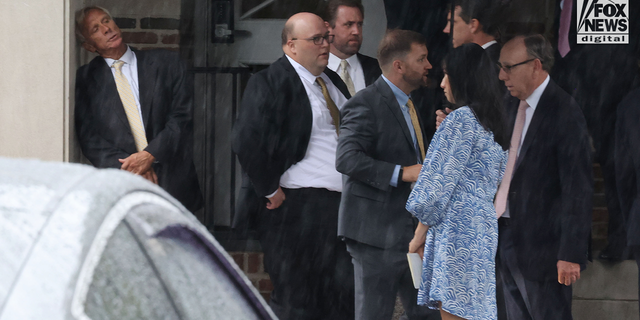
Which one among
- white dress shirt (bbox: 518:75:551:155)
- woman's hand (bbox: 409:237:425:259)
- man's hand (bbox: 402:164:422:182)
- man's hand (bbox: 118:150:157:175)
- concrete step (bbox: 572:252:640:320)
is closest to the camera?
woman's hand (bbox: 409:237:425:259)

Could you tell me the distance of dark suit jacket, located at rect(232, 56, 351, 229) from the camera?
3.93 m

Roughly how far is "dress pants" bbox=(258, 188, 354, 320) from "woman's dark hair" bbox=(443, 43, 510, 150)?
1089mm

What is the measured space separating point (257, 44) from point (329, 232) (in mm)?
1416

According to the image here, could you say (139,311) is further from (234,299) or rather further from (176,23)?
(176,23)

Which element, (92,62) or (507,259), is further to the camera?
(92,62)

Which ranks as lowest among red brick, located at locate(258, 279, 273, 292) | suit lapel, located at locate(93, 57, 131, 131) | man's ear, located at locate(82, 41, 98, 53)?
red brick, located at locate(258, 279, 273, 292)

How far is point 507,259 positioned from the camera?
12.9 feet

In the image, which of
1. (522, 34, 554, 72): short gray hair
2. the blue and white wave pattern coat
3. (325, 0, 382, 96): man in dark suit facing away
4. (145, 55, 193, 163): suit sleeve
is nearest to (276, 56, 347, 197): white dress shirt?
(325, 0, 382, 96): man in dark suit facing away

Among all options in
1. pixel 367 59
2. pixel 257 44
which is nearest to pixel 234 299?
pixel 367 59

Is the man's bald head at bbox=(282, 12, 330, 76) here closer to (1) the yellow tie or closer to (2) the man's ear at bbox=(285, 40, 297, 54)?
(2) the man's ear at bbox=(285, 40, 297, 54)

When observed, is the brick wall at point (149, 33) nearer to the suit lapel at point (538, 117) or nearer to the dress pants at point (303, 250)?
the dress pants at point (303, 250)

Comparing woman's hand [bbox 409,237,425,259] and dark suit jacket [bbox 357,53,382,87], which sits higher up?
dark suit jacket [bbox 357,53,382,87]

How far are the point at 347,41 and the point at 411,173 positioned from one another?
3.46ft

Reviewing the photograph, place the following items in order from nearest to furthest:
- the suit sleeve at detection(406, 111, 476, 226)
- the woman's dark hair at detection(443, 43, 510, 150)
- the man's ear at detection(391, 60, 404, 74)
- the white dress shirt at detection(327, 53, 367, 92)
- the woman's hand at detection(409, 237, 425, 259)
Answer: the suit sleeve at detection(406, 111, 476, 226)
the woman's dark hair at detection(443, 43, 510, 150)
the woman's hand at detection(409, 237, 425, 259)
the man's ear at detection(391, 60, 404, 74)
the white dress shirt at detection(327, 53, 367, 92)
